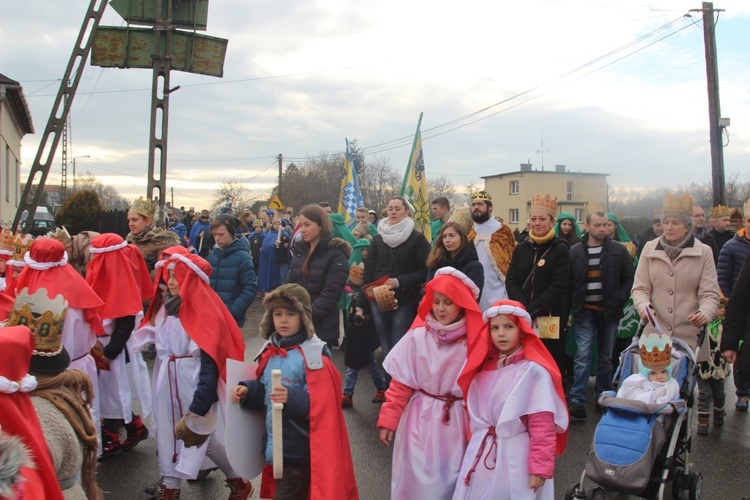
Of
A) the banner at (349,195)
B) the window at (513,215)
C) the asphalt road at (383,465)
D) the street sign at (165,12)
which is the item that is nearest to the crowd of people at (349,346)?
the asphalt road at (383,465)

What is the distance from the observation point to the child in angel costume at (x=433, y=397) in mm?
4172

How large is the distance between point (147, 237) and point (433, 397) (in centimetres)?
416

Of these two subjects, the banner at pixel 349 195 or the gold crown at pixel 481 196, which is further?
the banner at pixel 349 195

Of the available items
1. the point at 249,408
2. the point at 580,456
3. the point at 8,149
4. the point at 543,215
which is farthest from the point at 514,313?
the point at 8,149

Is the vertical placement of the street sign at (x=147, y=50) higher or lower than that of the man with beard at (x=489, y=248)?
higher

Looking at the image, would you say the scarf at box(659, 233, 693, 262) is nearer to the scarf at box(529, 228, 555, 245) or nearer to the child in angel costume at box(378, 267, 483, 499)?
the scarf at box(529, 228, 555, 245)

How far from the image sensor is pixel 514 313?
4.01 metres

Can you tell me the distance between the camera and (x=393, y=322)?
23.0 feet

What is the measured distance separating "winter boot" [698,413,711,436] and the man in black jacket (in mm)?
1014

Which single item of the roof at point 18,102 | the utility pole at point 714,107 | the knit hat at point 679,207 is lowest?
the knit hat at point 679,207

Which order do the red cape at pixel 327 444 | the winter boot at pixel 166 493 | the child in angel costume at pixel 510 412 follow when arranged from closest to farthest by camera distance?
the child in angel costume at pixel 510 412, the red cape at pixel 327 444, the winter boot at pixel 166 493

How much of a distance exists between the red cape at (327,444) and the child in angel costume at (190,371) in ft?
2.66

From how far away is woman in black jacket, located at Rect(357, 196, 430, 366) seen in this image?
6969 millimetres

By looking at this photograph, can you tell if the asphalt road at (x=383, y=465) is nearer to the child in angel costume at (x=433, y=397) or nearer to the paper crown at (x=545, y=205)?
the child in angel costume at (x=433, y=397)
